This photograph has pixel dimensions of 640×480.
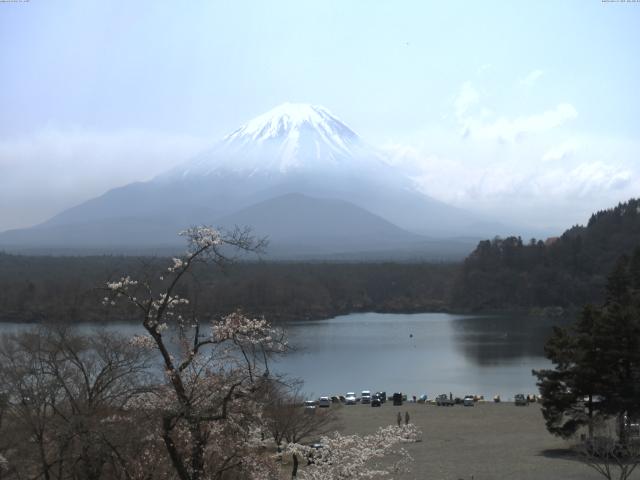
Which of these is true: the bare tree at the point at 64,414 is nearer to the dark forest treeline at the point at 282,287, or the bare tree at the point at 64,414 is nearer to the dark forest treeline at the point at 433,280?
the dark forest treeline at the point at 282,287

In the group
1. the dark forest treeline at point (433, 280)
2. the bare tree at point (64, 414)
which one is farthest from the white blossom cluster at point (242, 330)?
the dark forest treeline at point (433, 280)

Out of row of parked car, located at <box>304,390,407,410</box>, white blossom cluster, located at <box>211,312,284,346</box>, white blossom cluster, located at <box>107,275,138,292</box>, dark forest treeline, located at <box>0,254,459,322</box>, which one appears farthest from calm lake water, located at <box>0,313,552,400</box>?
white blossom cluster, located at <box>107,275,138,292</box>

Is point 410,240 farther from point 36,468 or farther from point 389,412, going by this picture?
point 36,468

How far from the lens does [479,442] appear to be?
42.2ft

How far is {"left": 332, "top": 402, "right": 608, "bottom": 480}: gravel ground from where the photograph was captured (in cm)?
1022

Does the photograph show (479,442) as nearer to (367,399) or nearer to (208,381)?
(367,399)

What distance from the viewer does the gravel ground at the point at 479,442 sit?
10219 millimetres

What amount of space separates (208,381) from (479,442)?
852cm

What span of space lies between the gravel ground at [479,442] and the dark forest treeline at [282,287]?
1924cm

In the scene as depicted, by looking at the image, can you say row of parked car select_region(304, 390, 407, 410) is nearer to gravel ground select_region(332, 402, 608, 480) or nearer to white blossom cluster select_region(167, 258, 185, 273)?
gravel ground select_region(332, 402, 608, 480)

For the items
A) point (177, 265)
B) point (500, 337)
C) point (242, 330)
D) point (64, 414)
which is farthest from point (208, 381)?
point (500, 337)

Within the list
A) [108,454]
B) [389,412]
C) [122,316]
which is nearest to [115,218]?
[122,316]

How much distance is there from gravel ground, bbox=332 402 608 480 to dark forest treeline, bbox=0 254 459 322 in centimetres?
1924

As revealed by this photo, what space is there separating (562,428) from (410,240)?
142081 millimetres
